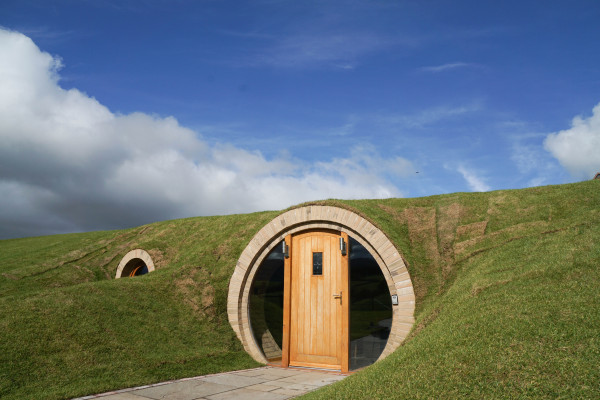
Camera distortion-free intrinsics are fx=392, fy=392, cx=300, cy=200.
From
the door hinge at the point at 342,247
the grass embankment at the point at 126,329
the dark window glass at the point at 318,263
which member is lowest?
the grass embankment at the point at 126,329

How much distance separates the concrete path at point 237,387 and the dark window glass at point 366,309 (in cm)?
90

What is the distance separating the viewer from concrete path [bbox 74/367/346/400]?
6.94m

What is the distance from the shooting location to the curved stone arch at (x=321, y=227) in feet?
29.4

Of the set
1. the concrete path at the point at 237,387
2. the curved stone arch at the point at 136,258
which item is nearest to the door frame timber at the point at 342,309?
the concrete path at the point at 237,387

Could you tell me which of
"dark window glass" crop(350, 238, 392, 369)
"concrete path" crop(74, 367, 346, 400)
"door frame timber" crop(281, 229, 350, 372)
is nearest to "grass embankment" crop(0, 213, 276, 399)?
"concrete path" crop(74, 367, 346, 400)

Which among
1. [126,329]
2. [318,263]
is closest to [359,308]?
Result: [318,263]

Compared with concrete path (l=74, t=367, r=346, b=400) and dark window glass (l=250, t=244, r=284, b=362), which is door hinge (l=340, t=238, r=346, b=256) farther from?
concrete path (l=74, t=367, r=346, b=400)

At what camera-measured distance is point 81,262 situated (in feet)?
62.6

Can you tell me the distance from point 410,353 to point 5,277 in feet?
58.3

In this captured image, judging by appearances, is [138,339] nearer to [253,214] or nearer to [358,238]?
[358,238]

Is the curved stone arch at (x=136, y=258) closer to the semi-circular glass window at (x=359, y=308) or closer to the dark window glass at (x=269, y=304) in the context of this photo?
the dark window glass at (x=269, y=304)

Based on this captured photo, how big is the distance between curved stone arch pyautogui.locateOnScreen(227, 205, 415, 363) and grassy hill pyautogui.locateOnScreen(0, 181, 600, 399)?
307 millimetres

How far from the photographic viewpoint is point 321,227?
10.3 m

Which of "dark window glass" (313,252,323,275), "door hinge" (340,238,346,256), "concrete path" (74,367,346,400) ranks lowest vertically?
"concrete path" (74,367,346,400)
